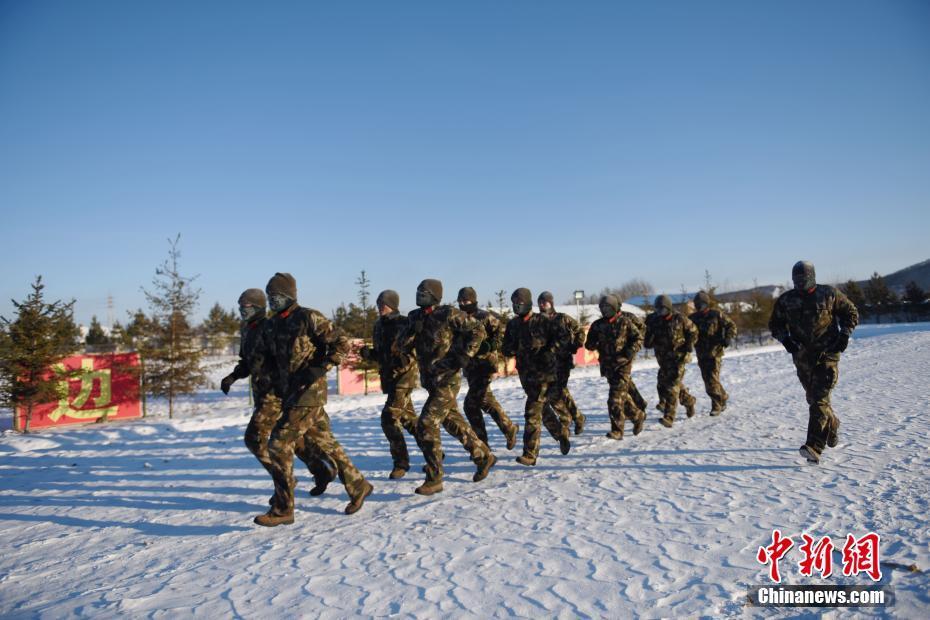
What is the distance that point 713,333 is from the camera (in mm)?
10383

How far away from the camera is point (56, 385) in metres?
12.5

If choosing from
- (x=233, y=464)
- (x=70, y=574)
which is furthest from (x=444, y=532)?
(x=233, y=464)

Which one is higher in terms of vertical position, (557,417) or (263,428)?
(263,428)

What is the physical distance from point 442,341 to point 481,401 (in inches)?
63.3

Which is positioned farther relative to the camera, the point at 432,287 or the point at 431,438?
the point at 432,287

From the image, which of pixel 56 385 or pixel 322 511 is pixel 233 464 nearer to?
pixel 322 511

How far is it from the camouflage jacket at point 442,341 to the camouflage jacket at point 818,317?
12.0 feet

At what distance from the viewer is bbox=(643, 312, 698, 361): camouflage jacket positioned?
9.70 metres

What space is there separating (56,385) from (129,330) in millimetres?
2791

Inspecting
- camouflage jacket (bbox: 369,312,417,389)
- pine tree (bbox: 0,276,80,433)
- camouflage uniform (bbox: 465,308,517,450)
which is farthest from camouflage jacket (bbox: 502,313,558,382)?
pine tree (bbox: 0,276,80,433)

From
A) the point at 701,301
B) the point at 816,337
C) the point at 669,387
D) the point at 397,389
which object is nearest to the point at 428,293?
the point at 397,389

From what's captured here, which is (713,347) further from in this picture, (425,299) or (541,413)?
(425,299)

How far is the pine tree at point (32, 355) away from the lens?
470 inches

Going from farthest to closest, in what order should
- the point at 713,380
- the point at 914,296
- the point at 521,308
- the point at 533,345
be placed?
the point at 914,296 < the point at 713,380 < the point at 521,308 < the point at 533,345
